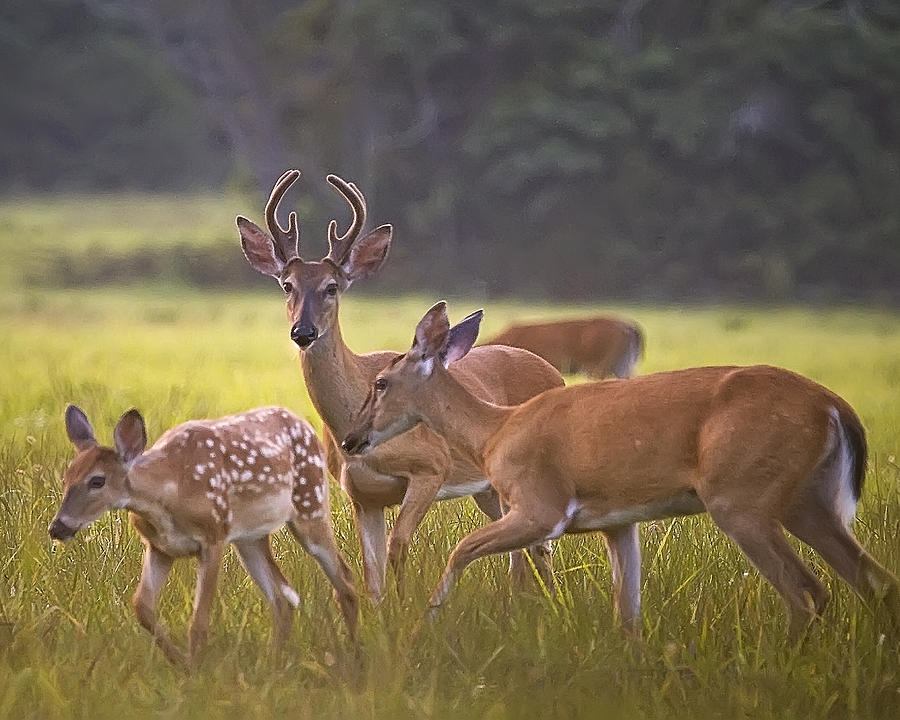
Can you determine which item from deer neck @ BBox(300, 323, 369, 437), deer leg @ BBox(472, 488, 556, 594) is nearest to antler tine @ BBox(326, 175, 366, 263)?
deer neck @ BBox(300, 323, 369, 437)

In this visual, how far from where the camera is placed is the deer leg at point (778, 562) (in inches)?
169

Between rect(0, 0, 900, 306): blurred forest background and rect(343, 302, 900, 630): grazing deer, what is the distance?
18.0 m

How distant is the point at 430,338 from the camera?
4859 mm

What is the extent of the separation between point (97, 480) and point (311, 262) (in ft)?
4.34

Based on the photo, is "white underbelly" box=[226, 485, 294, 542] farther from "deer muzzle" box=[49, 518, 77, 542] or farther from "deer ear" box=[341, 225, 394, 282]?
"deer ear" box=[341, 225, 394, 282]

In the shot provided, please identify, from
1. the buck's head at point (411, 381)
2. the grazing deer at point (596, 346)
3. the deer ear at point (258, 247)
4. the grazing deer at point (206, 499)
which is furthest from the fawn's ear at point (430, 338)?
the grazing deer at point (596, 346)

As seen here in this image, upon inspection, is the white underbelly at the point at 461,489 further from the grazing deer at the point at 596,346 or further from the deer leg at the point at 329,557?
the grazing deer at the point at 596,346

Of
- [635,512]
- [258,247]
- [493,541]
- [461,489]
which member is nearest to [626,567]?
[635,512]

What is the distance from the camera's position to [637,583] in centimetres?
480

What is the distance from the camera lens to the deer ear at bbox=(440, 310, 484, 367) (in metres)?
4.87

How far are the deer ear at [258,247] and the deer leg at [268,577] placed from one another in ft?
3.84

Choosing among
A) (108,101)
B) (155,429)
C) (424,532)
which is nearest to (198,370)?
(155,429)

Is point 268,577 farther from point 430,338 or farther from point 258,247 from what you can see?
point 258,247

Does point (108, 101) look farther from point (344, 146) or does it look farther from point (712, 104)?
point (712, 104)
